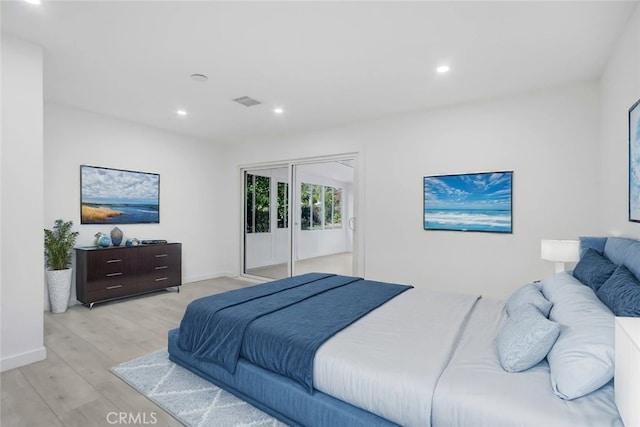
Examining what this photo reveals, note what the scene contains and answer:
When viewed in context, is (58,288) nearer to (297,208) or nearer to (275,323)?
(275,323)

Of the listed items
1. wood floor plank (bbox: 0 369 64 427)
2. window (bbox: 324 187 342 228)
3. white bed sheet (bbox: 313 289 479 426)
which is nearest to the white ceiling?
white bed sheet (bbox: 313 289 479 426)

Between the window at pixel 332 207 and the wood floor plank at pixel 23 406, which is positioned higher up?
the window at pixel 332 207

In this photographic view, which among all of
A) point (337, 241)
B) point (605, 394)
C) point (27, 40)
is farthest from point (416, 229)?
point (337, 241)

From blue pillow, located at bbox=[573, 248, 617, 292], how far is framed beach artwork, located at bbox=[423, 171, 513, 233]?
1.42 metres

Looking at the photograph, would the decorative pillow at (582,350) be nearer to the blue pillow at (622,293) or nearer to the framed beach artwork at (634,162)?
the blue pillow at (622,293)

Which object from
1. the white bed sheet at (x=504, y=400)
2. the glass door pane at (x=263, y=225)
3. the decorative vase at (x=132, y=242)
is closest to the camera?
the white bed sheet at (x=504, y=400)

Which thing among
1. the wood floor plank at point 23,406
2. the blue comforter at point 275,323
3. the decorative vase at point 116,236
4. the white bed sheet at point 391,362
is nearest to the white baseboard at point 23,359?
the wood floor plank at point 23,406

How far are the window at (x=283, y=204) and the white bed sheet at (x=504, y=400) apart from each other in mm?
4532

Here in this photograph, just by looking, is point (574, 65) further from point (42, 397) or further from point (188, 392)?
point (42, 397)

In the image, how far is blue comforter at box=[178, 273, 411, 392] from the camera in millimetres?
1927

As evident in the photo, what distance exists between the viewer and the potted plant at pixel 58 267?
395cm

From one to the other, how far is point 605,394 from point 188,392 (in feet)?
7.70

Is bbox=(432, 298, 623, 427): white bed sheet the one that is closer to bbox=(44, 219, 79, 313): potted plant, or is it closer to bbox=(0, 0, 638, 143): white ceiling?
bbox=(0, 0, 638, 143): white ceiling

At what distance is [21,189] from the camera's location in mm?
2662
